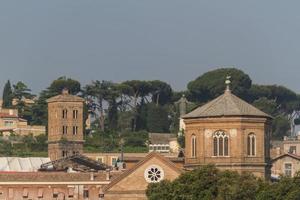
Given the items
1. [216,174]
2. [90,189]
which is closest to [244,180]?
[216,174]

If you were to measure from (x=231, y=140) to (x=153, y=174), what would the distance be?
5851 mm

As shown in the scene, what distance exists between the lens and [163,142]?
170375 millimetres

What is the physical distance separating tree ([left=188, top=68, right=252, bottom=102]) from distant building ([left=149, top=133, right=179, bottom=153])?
10600mm

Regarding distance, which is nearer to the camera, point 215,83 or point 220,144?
point 220,144

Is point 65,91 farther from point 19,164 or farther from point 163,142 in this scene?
point 19,164

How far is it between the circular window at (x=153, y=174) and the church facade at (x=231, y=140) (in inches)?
71.3

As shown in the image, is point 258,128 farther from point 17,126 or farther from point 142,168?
point 17,126

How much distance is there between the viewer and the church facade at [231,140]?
102 metres

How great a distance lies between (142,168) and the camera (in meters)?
104

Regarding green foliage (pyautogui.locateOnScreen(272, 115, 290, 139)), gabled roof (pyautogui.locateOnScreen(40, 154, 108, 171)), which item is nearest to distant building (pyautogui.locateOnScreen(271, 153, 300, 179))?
gabled roof (pyautogui.locateOnScreen(40, 154, 108, 171))

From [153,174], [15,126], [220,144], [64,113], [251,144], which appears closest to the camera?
[220,144]

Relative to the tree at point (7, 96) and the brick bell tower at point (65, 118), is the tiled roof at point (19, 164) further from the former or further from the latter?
the tree at point (7, 96)

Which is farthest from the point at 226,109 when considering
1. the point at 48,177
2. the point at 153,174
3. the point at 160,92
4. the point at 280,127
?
the point at 160,92

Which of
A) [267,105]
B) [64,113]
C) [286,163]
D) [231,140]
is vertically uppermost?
[267,105]
